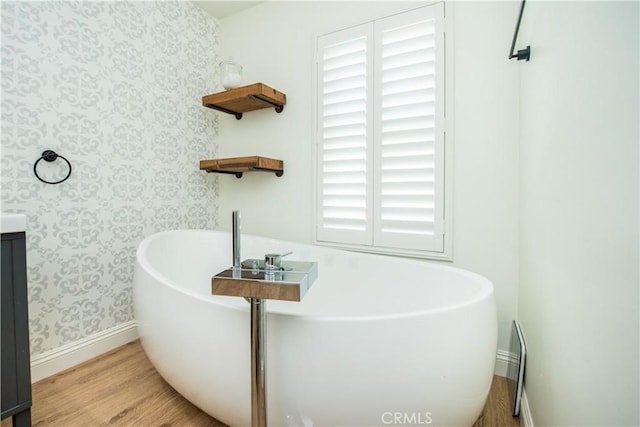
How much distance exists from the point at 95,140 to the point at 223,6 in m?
1.43

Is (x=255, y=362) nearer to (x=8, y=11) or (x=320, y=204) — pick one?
(x=320, y=204)

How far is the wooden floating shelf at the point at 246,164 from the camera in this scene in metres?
1.92

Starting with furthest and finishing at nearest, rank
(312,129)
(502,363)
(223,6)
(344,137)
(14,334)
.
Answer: (223,6) < (312,129) < (344,137) < (502,363) < (14,334)

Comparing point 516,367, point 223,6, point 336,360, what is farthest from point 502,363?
point 223,6

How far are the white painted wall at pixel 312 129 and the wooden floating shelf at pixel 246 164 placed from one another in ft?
0.33

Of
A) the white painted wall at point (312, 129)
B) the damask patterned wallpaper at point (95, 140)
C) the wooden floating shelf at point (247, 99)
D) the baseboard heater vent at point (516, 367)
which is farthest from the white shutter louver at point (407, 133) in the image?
the damask patterned wallpaper at point (95, 140)

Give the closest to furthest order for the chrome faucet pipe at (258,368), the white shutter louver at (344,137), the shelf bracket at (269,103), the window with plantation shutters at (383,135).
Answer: the chrome faucet pipe at (258,368) → the window with plantation shutters at (383,135) → the white shutter louver at (344,137) → the shelf bracket at (269,103)

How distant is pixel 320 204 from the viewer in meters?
2.00

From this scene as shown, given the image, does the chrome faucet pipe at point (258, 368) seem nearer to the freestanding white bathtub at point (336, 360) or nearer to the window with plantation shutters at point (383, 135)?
the freestanding white bathtub at point (336, 360)

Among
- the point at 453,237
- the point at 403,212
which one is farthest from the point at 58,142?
the point at 453,237

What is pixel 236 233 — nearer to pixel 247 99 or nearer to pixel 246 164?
pixel 246 164

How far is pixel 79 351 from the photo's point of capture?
163cm

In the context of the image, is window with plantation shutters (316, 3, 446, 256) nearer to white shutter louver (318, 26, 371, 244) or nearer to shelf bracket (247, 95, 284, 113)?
white shutter louver (318, 26, 371, 244)

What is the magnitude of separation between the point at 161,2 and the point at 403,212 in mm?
2148
